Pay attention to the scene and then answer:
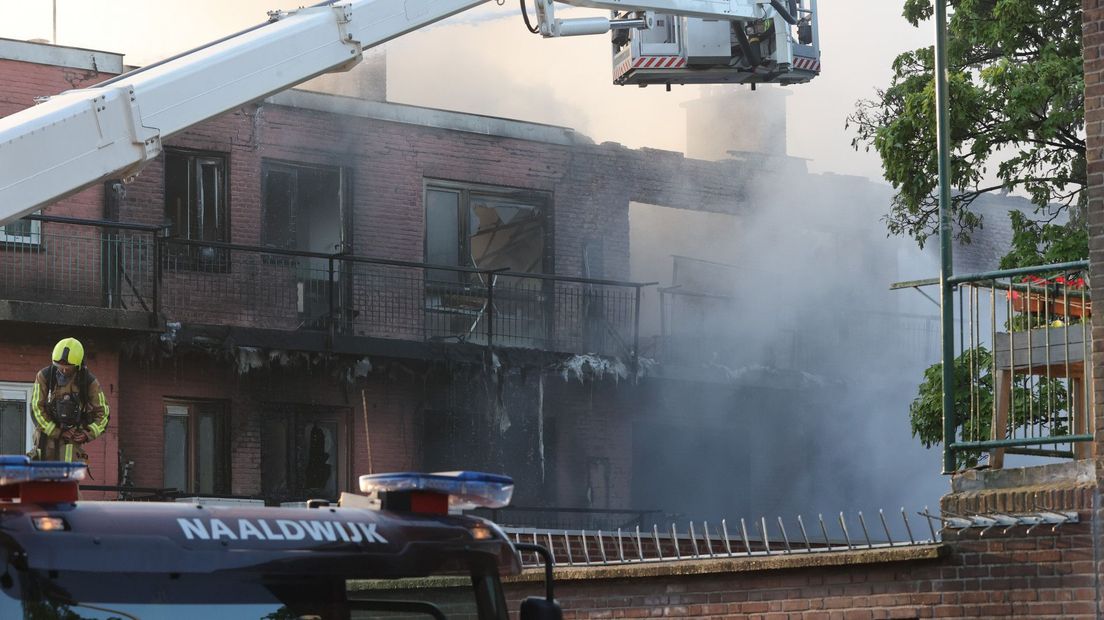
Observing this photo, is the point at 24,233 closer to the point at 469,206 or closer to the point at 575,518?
the point at 469,206

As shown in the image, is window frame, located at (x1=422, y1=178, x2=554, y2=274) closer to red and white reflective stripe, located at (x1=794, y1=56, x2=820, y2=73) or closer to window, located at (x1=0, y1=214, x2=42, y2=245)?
window, located at (x1=0, y1=214, x2=42, y2=245)

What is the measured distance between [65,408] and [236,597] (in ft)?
23.8

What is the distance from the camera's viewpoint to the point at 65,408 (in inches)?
511

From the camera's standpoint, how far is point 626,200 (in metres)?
27.5

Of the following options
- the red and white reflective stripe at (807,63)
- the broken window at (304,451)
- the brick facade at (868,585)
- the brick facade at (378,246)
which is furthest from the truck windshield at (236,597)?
the broken window at (304,451)

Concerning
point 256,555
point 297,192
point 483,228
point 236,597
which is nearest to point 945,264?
point 256,555

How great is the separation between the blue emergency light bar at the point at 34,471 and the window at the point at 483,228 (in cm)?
1940

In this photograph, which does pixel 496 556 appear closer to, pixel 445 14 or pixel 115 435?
pixel 445 14

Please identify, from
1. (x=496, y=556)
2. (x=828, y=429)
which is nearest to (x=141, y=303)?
(x=828, y=429)

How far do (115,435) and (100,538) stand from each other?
633 inches

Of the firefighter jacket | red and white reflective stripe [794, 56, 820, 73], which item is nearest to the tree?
red and white reflective stripe [794, 56, 820, 73]

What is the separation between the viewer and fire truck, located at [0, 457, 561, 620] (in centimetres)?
596

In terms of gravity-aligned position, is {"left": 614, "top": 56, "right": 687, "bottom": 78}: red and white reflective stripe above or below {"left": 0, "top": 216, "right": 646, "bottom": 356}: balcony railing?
above

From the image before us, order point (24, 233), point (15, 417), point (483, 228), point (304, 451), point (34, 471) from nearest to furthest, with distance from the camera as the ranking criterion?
point (34, 471), point (15, 417), point (24, 233), point (304, 451), point (483, 228)
